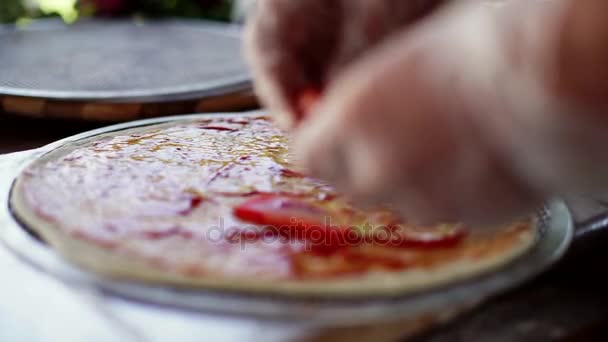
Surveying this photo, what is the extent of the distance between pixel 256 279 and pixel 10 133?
955 mm

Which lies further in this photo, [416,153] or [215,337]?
[215,337]

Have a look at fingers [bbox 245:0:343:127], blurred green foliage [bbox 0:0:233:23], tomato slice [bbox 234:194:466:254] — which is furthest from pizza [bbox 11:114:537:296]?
blurred green foliage [bbox 0:0:233:23]

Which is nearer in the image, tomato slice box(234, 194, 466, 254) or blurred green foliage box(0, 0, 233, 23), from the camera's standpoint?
tomato slice box(234, 194, 466, 254)

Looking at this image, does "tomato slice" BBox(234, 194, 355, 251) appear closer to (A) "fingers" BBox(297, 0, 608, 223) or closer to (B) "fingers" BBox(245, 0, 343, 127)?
(B) "fingers" BBox(245, 0, 343, 127)

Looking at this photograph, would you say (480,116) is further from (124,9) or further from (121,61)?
(124,9)

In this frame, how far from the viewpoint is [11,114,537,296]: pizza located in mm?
801

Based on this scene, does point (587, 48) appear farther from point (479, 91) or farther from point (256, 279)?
point (256, 279)

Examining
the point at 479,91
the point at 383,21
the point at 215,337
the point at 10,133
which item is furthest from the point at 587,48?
the point at 10,133

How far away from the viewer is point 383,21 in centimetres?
87

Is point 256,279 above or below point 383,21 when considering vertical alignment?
below

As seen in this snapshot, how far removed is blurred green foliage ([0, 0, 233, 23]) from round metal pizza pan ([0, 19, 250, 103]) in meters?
0.13

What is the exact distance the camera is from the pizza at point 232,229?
80 centimetres

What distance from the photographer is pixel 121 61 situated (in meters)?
1.98

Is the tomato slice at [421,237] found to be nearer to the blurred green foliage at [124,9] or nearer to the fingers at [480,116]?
the fingers at [480,116]
